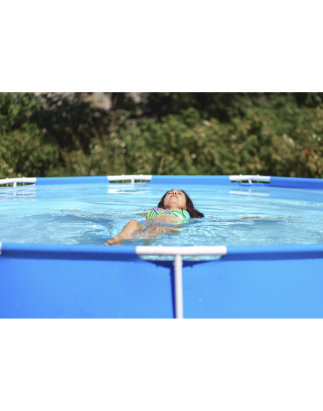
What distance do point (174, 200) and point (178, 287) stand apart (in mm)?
2151

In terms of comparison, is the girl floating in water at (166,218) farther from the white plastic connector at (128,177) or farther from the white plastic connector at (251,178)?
the white plastic connector at (128,177)

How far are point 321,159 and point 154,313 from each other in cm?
650

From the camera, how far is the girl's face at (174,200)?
15.1ft

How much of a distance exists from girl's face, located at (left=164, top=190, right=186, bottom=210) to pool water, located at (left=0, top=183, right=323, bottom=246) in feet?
0.73

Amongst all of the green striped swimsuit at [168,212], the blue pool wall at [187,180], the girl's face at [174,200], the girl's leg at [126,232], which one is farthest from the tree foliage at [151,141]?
the girl's leg at [126,232]

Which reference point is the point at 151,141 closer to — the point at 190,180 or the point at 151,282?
the point at 190,180

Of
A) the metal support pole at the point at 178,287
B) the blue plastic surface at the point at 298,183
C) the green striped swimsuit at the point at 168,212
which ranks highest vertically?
the blue plastic surface at the point at 298,183

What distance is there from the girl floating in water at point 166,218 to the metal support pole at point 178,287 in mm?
1145

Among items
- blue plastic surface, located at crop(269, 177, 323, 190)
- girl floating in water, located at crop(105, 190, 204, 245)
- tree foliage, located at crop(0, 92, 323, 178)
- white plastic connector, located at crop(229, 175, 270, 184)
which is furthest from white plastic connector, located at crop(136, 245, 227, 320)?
tree foliage, located at crop(0, 92, 323, 178)

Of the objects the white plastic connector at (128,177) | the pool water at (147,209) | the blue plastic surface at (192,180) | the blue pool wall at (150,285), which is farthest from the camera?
the white plastic connector at (128,177)

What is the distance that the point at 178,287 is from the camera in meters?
2.51

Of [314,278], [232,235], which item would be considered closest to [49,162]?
[232,235]

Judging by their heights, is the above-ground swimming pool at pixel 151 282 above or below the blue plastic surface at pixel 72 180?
below

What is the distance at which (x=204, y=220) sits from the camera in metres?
4.72
